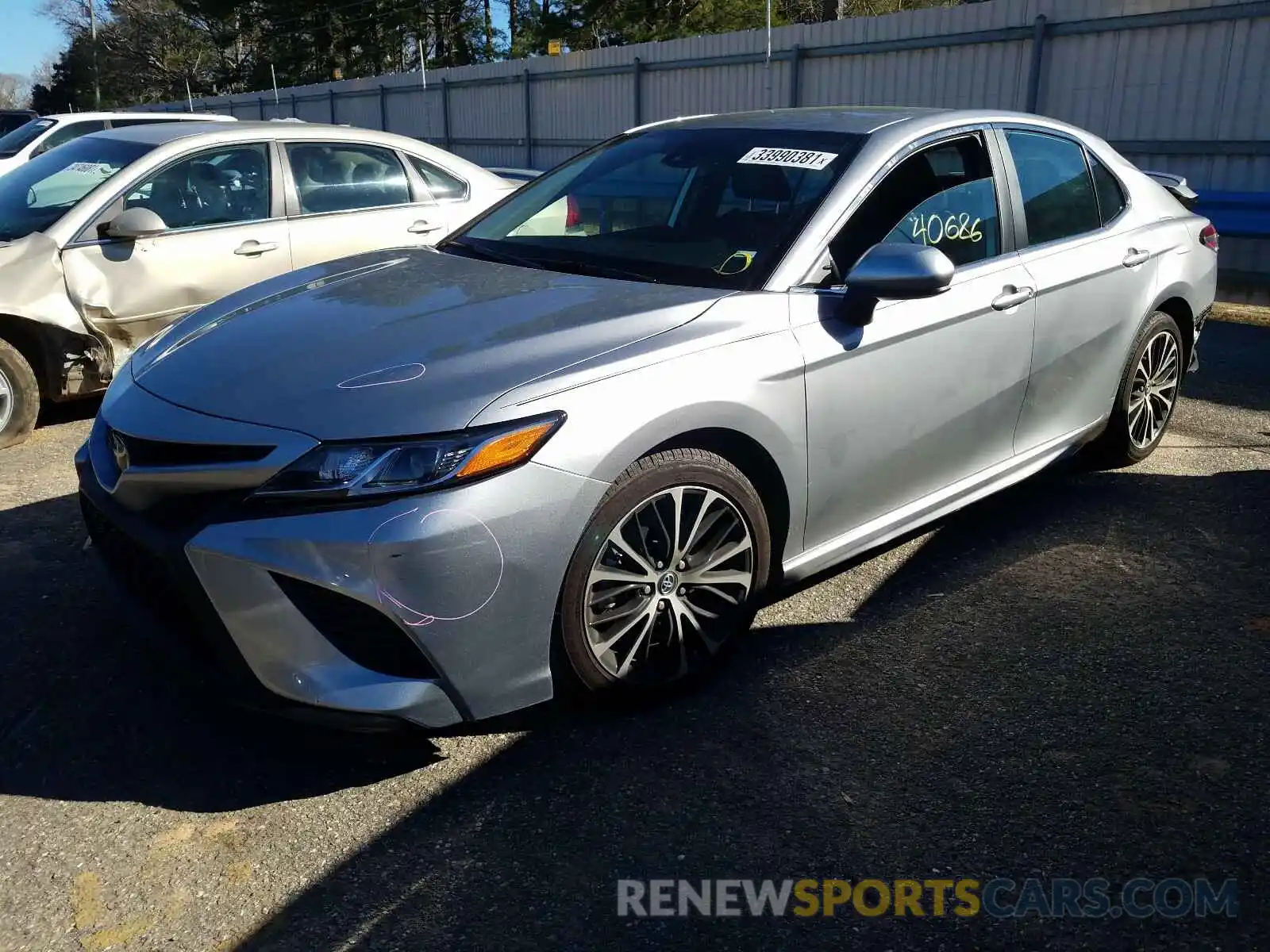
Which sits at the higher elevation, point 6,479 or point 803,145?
point 803,145

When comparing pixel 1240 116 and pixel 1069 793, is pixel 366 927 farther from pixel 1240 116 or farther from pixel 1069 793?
pixel 1240 116

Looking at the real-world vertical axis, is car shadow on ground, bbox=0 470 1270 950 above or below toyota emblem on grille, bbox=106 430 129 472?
below

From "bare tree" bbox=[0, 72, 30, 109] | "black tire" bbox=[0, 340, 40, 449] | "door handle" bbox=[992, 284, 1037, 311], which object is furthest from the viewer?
"bare tree" bbox=[0, 72, 30, 109]

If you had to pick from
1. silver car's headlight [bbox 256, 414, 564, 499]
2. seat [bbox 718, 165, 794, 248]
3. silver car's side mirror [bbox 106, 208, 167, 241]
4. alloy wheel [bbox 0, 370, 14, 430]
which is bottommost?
alloy wheel [bbox 0, 370, 14, 430]

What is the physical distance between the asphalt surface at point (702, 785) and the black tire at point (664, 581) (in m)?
0.15

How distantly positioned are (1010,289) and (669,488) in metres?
1.68

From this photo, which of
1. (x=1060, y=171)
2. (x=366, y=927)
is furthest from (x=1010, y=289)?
(x=366, y=927)

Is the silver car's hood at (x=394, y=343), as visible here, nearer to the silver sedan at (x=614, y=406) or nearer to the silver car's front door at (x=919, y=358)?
the silver sedan at (x=614, y=406)

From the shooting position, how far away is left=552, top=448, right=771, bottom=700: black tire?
2.82 meters

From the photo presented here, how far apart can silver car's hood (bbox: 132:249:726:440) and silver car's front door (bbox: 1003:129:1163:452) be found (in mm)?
1604

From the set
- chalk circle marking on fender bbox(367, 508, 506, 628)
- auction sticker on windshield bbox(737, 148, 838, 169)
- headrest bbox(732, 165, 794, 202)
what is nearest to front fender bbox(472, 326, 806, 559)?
chalk circle marking on fender bbox(367, 508, 506, 628)

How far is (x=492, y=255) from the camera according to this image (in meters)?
3.89

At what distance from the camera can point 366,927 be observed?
7.59 feet

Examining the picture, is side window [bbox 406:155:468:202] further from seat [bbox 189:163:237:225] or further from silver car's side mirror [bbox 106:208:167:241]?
silver car's side mirror [bbox 106:208:167:241]
